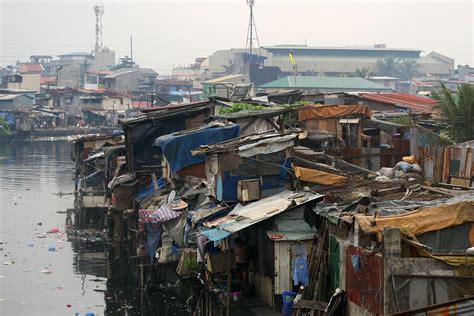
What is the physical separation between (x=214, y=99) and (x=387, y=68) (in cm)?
8037

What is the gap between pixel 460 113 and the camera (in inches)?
886

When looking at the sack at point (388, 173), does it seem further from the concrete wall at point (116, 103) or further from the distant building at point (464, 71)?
the distant building at point (464, 71)

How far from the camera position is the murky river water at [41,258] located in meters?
22.2

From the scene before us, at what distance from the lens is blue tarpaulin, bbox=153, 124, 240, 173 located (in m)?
22.2

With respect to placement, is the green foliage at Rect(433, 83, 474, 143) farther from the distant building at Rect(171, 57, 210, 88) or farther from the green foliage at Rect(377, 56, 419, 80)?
the green foliage at Rect(377, 56, 419, 80)

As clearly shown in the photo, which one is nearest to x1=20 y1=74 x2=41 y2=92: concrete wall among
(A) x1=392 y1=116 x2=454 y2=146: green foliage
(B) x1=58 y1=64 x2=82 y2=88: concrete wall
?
(B) x1=58 y1=64 x2=82 y2=88: concrete wall

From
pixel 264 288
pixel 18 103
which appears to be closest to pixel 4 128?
pixel 18 103

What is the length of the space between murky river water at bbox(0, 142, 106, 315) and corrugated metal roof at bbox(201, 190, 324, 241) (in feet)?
18.9

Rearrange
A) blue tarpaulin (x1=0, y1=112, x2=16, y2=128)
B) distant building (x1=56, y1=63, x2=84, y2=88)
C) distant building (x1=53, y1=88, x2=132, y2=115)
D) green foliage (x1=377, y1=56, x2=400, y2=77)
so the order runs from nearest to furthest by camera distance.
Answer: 1. blue tarpaulin (x1=0, y1=112, x2=16, y2=128)
2. distant building (x1=53, y1=88, x2=132, y2=115)
3. green foliage (x1=377, y1=56, x2=400, y2=77)
4. distant building (x1=56, y1=63, x2=84, y2=88)

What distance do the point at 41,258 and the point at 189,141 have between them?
24.6 feet

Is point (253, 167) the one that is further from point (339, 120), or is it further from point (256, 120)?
point (339, 120)

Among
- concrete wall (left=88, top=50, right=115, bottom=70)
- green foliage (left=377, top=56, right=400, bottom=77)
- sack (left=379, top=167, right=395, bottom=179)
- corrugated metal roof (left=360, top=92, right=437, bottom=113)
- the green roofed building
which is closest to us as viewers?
sack (left=379, top=167, right=395, bottom=179)

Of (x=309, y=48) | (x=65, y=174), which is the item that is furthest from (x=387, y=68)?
(x=65, y=174)

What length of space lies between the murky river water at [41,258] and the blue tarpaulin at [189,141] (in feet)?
13.3
